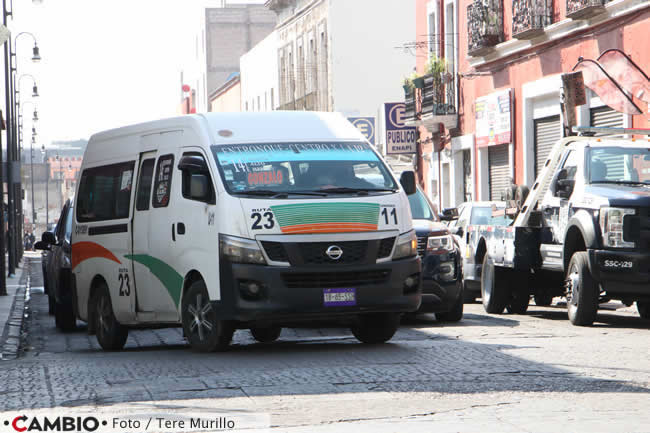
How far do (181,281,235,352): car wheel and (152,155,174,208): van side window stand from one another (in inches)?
43.0

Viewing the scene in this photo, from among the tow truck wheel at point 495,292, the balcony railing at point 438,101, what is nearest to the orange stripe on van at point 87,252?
the tow truck wheel at point 495,292

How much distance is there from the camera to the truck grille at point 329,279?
1138cm

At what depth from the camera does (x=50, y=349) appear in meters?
14.8

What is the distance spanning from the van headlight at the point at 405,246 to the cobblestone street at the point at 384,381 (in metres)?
0.86

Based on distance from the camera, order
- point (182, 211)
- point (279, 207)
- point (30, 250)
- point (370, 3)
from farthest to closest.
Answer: point (30, 250)
point (370, 3)
point (182, 211)
point (279, 207)

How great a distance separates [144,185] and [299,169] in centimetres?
196

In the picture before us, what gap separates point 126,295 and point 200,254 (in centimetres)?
185

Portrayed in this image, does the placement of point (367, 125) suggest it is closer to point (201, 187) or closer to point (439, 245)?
point (439, 245)

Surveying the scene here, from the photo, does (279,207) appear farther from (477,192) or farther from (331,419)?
(477,192)

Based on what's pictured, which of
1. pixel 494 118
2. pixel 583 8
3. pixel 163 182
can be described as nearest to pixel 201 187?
pixel 163 182

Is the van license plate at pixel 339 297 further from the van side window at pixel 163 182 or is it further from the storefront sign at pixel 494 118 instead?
the storefront sign at pixel 494 118

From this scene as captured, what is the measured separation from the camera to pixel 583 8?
24891 millimetres

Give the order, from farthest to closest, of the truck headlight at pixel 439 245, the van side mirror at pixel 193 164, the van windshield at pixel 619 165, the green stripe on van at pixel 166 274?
1. the truck headlight at pixel 439 245
2. the van windshield at pixel 619 165
3. the green stripe on van at pixel 166 274
4. the van side mirror at pixel 193 164

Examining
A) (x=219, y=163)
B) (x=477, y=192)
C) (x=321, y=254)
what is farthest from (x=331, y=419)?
(x=477, y=192)
